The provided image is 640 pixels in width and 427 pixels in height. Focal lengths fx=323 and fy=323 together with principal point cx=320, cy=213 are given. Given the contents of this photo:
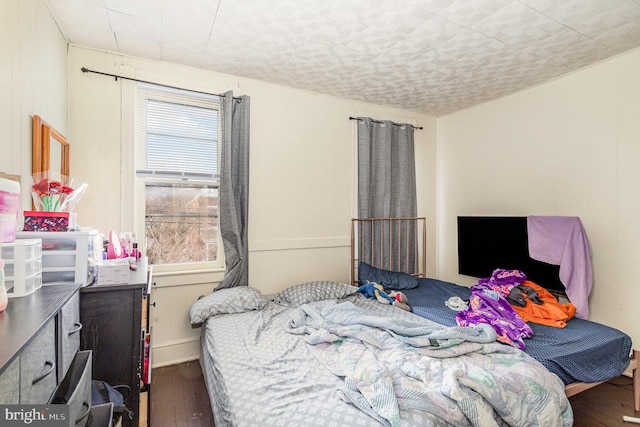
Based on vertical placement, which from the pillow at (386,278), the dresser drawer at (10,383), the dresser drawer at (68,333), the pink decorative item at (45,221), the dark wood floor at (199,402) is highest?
the pink decorative item at (45,221)

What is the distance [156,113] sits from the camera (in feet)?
9.13

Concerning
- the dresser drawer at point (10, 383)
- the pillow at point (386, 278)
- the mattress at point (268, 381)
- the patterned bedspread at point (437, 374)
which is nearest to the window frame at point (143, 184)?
the mattress at point (268, 381)

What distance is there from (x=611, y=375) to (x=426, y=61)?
8.42 ft

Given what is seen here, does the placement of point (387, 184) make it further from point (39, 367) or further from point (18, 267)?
point (39, 367)

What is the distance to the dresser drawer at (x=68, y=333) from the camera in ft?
3.36

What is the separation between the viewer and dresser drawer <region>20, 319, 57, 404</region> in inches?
27.4

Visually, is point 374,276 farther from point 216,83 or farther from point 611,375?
point 216,83

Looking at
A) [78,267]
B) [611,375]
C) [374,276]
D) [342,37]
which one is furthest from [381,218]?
[78,267]

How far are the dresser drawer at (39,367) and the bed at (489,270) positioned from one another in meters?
2.28

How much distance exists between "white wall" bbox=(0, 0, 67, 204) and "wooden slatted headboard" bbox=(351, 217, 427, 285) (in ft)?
9.05

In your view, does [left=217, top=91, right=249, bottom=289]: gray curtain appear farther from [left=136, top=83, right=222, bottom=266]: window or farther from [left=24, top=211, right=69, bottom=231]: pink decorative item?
[left=24, top=211, right=69, bottom=231]: pink decorative item

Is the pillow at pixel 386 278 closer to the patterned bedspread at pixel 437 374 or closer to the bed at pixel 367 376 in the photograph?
the bed at pixel 367 376

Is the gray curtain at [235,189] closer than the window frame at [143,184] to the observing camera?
No

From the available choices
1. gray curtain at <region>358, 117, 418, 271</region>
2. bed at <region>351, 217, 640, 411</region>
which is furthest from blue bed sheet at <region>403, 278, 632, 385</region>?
gray curtain at <region>358, 117, 418, 271</region>
